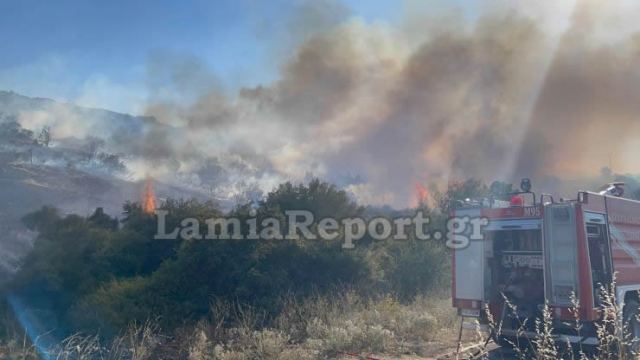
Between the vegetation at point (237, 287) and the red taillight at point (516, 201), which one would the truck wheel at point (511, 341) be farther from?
the red taillight at point (516, 201)

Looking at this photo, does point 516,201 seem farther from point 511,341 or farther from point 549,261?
point 511,341

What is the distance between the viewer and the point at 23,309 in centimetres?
1260

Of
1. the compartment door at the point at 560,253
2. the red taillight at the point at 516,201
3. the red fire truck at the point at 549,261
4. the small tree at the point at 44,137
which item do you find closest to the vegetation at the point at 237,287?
the red fire truck at the point at 549,261

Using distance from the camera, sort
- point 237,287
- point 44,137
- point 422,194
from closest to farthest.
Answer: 1. point 237,287
2. point 422,194
3. point 44,137

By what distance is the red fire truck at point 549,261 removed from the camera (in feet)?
22.2

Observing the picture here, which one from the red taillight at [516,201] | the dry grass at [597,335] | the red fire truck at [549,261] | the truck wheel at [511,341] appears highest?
the red taillight at [516,201]

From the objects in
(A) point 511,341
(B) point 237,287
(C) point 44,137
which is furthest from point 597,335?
(C) point 44,137

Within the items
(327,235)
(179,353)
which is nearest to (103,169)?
(327,235)

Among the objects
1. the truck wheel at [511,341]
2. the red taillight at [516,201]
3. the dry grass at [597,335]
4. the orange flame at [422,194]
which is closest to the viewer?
the dry grass at [597,335]

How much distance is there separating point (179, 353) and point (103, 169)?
167 ft

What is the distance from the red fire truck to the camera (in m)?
6.77

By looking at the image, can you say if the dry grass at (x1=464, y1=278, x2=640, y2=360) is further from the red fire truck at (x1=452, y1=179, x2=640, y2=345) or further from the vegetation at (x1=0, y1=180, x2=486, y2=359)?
the vegetation at (x1=0, y1=180, x2=486, y2=359)

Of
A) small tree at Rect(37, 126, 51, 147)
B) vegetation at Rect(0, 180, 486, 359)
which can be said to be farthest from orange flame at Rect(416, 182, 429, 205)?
small tree at Rect(37, 126, 51, 147)

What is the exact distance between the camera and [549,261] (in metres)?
6.95
